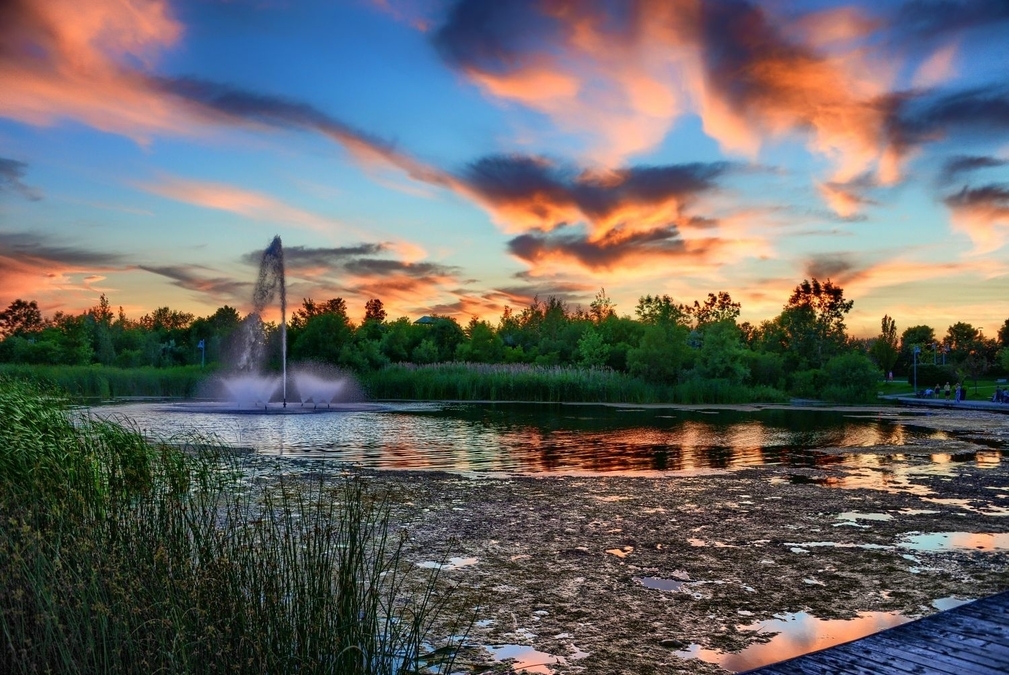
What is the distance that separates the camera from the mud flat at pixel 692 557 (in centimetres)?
566

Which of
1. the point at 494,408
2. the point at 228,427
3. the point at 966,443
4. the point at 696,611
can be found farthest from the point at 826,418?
the point at 696,611

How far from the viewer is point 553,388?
39.9 metres

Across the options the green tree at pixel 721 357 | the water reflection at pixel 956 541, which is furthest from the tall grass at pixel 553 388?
the water reflection at pixel 956 541

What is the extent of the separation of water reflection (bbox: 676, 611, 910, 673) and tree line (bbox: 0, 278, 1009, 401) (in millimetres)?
37686

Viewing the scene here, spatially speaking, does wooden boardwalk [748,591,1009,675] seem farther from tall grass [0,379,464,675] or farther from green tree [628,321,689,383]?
green tree [628,321,689,383]

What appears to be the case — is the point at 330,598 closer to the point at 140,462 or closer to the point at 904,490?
the point at 140,462

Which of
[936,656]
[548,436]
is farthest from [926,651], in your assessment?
[548,436]

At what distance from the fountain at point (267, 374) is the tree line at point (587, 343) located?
989 millimetres

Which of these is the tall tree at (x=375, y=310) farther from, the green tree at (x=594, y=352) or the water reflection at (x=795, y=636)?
the water reflection at (x=795, y=636)

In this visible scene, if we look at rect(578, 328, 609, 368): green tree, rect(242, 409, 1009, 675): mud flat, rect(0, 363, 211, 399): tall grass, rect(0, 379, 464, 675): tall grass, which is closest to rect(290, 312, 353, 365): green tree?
rect(0, 363, 211, 399): tall grass

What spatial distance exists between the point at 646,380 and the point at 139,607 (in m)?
40.7

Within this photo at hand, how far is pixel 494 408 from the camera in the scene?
33.6m

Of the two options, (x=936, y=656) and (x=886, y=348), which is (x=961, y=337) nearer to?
(x=886, y=348)

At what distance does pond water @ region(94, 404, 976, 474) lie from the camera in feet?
51.4
